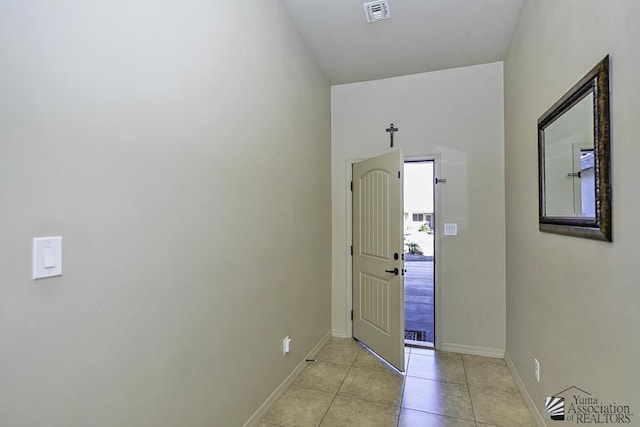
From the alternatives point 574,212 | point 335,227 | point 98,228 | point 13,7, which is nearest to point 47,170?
point 98,228

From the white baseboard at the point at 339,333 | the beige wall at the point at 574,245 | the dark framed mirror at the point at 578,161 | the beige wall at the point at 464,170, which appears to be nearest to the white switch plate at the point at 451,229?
the beige wall at the point at 464,170

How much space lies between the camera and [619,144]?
1.23 meters

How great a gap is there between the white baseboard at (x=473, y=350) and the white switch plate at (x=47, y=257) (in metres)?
3.37

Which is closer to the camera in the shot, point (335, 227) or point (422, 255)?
point (335, 227)

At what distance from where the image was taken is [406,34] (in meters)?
2.83

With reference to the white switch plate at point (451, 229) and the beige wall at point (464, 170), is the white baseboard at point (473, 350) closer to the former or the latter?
the beige wall at point (464, 170)

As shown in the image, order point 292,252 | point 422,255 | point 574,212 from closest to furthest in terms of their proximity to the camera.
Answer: point 574,212 < point 292,252 < point 422,255

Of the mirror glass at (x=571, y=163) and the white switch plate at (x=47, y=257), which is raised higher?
the mirror glass at (x=571, y=163)

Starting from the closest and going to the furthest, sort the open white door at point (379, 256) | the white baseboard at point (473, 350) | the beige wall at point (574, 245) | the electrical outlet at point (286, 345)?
1. the beige wall at point (574, 245)
2. the electrical outlet at point (286, 345)
3. the open white door at point (379, 256)
4. the white baseboard at point (473, 350)

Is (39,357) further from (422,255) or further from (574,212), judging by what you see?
(422,255)

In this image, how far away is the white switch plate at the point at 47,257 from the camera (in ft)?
3.16

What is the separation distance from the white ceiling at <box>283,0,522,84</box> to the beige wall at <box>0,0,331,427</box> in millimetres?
470

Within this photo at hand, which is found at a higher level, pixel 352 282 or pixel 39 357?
pixel 39 357

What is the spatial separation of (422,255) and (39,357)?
27.0ft
